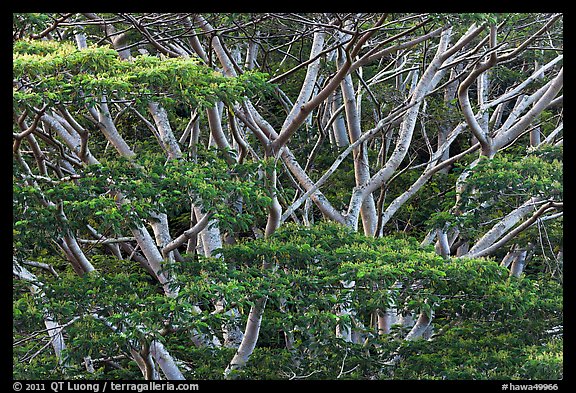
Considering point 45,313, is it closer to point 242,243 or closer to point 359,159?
point 242,243

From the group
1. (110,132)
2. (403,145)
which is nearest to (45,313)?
(110,132)

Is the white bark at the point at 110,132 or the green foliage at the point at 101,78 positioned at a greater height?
the green foliage at the point at 101,78

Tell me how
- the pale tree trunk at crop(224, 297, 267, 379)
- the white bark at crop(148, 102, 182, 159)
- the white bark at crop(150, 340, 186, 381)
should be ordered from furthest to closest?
the white bark at crop(148, 102, 182, 159) < the white bark at crop(150, 340, 186, 381) < the pale tree trunk at crop(224, 297, 267, 379)

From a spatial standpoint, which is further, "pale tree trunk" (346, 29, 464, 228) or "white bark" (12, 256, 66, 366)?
"pale tree trunk" (346, 29, 464, 228)

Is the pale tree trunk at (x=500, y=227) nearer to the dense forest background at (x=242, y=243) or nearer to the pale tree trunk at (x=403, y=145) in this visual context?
the dense forest background at (x=242, y=243)

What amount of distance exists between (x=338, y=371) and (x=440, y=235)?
113 inches

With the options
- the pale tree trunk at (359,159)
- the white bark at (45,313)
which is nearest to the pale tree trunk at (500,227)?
the pale tree trunk at (359,159)

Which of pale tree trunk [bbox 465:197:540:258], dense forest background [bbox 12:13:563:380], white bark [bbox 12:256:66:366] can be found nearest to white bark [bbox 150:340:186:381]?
dense forest background [bbox 12:13:563:380]

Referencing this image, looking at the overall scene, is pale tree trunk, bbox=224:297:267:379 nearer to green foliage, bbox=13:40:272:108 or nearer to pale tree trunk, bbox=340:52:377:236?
green foliage, bbox=13:40:272:108

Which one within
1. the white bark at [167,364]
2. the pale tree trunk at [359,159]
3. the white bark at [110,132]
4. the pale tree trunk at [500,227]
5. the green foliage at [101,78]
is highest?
the green foliage at [101,78]

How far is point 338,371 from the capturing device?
7918 millimetres

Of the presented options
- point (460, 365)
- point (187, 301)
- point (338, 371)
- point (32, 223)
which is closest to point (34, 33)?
point (32, 223)

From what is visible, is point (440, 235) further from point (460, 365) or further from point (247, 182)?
point (247, 182)

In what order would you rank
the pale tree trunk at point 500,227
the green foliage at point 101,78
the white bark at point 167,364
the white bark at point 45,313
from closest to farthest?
the green foliage at point 101,78, the white bark at point 45,313, the white bark at point 167,364, the pale tree trunk at point 500,227
